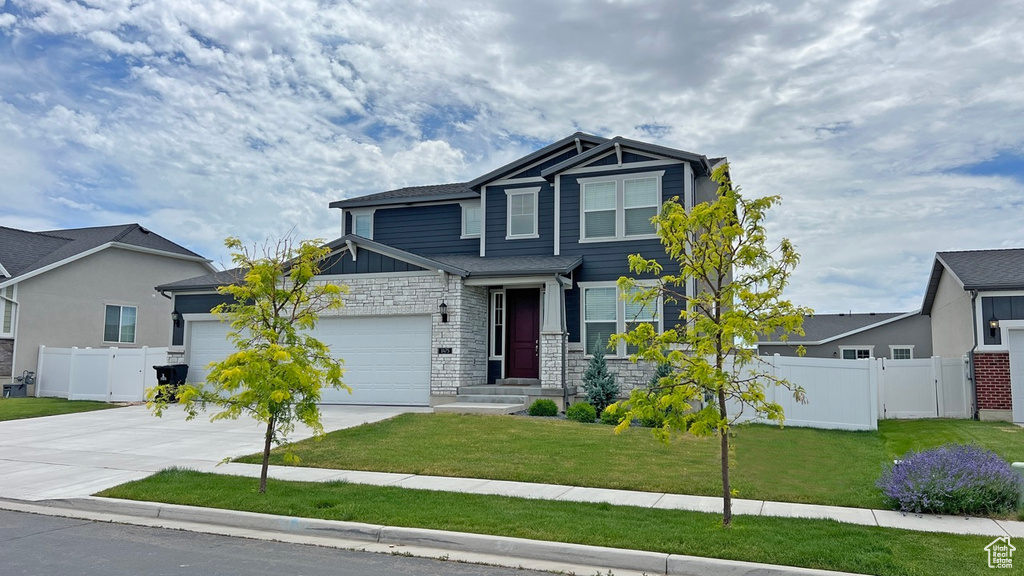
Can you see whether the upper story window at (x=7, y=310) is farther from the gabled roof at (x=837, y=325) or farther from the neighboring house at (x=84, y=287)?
the gabled roof at (x=837, y=325)

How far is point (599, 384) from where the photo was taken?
16875 mm

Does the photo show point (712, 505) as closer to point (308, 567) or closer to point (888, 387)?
point (308, 567)

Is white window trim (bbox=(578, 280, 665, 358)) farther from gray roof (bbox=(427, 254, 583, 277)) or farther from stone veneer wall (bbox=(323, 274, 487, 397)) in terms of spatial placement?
stone veneer wall (bbox=(323, 274, 487, 397))

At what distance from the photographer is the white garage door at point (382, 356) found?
721 inches

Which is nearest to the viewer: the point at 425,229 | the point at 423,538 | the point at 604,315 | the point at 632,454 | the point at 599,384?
the point at 423,538

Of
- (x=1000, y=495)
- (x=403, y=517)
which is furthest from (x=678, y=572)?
(x=1000, y=495)

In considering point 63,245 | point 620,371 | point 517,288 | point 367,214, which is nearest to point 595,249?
point 517,288

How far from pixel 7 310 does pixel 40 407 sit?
654 centimetres

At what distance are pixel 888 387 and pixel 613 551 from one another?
52.6 ft

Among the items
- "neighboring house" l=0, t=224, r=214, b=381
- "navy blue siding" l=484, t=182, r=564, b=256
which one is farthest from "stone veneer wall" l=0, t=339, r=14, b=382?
"navy blue siding" l=484, t=182, r=564, b=256

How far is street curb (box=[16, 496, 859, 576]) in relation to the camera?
625cm

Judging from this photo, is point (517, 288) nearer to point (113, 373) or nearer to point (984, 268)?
point (113, 373)

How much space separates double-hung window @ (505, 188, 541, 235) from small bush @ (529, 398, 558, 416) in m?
5.51

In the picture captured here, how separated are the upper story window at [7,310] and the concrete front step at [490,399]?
616 inches
